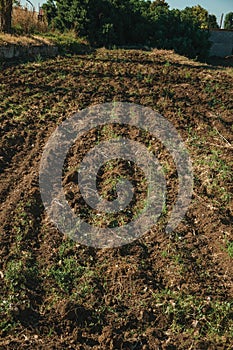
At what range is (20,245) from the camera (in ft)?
16.9

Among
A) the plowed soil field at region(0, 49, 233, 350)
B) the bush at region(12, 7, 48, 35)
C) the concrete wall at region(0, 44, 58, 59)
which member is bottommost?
the plowed soil field at region(0, 49, 233, 350)

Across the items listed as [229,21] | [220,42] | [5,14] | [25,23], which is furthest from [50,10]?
[229,21]

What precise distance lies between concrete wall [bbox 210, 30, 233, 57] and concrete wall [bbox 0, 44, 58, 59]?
1105 centimetres

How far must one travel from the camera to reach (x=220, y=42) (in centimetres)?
2144

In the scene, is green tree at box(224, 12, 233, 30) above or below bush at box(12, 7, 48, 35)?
above

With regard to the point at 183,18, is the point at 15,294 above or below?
below

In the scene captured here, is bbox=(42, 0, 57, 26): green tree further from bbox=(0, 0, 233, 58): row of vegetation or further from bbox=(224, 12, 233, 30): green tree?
bbox=(224, 12, 233, 30): green tree

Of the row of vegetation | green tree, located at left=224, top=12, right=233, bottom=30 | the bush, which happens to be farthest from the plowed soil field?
green tree, located at left=224, top=12, right=233, bottom=30

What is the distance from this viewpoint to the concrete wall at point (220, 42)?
2138cm

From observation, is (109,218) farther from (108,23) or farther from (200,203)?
(108,23)

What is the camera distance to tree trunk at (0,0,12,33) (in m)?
12.4

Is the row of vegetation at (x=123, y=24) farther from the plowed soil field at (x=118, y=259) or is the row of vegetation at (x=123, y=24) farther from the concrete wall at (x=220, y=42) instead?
the plowed soil field at (x=118, y=259)

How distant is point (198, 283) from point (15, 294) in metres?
1.83

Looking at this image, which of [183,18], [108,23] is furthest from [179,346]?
[183,18]
